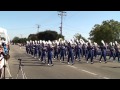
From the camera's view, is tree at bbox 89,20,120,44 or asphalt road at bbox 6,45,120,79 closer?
asphalt road at bbox 6,45,120,79

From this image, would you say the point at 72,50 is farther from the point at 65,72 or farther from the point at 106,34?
the point at 106,34

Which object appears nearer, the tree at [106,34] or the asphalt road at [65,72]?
the asphalt road at [65,72]

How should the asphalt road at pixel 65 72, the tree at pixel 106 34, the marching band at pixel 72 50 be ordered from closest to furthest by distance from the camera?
the asphalt road at pixel 65 72 < the marching band at pixel 72 50 < the tree at pixel 106 34

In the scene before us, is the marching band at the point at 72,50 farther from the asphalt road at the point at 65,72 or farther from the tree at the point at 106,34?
the tree at the point at 106,34

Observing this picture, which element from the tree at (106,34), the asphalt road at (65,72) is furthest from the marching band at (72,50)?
the tree at (106,34)

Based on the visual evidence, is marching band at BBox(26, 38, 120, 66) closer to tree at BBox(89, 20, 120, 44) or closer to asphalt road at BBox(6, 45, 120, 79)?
asphalt road at BBox(6, 45, 120, 79)

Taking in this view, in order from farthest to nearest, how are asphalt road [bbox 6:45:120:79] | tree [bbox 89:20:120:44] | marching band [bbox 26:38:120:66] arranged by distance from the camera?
tree [bbox 89:20:120:44] < marching band [bbox 26:38:120:66] < asphalt road [bbox 6:45:120:79]

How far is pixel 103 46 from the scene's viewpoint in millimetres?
30016

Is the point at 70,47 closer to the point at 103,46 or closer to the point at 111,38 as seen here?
the point at 103,46

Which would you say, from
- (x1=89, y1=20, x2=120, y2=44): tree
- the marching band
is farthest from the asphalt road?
(x1=89, y1=20, x2=120, y2=44): tree

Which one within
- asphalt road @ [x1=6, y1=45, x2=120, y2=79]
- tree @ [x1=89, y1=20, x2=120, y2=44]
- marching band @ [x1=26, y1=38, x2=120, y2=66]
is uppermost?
tree @ [x1=89, y1=20, x2=120, y2=44]

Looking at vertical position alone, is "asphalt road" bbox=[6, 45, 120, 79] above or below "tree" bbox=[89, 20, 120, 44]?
below
